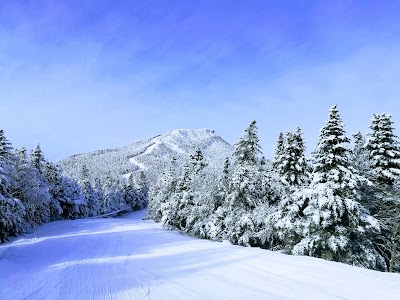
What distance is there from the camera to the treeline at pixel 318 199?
18.4 m

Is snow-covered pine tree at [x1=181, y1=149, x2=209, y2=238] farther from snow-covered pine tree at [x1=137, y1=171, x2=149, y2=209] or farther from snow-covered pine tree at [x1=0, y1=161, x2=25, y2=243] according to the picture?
snow-covered pine tree at [x1=137, y1=171, x2=149, y2=209]

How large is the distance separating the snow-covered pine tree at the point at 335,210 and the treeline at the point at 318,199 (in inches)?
1.9

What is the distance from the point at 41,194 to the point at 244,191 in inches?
847

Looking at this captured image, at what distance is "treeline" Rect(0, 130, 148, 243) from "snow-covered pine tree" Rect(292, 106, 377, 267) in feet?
72.6

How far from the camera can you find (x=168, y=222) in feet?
121

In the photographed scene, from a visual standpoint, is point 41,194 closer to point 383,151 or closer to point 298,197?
point 298,197

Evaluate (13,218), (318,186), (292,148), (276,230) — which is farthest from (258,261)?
(13,218)

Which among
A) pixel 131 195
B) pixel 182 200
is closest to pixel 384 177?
pixel 182 200

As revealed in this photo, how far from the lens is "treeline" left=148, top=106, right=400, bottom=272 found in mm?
18375

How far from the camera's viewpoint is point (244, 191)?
2492 centimetres

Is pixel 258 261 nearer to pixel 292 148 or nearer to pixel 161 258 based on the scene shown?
pixel 161 258

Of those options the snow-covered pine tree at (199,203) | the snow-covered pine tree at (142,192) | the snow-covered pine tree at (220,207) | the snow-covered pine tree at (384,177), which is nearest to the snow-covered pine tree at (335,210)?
the snow-covered pine tree at (384,177)

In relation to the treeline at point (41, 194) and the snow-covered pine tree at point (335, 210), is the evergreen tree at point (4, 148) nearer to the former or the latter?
the treeline at point (41, 194)

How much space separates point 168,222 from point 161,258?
23.5m
